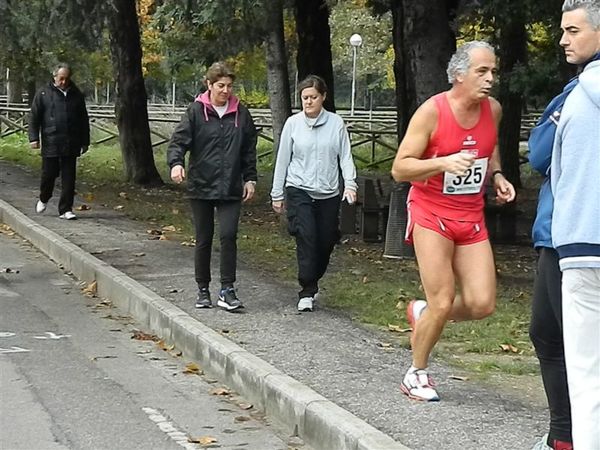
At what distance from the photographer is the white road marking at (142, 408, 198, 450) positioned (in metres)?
6.68

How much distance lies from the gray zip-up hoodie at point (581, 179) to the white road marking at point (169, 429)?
273cm

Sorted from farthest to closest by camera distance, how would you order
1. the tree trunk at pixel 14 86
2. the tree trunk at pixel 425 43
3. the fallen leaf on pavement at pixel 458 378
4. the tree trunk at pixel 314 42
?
the tree trunk at pixel 14 86 → the tree trunk at pixel 314 42 → the tree trunk at pixel 425 43 → the fallen leaf on pavement at pixel 458 378

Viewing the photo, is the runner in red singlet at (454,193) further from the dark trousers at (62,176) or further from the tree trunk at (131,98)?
the tree trunk at (131,98)

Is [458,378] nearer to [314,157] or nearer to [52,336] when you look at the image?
[314,157]

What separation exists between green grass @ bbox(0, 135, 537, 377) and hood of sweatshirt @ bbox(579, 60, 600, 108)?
3.80m

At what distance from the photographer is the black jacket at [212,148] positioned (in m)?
9.85

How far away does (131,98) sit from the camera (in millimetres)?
23812

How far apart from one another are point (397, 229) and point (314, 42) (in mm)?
7264

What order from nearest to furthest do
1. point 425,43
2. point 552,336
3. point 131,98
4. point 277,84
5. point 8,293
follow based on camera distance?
point 552,336 → point 8,293 → point 425,43 → point 277,84 → point 131,98

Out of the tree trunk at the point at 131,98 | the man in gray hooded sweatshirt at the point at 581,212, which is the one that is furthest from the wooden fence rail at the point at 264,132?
the man in gray hooded sweatshirt at the point at 581,212

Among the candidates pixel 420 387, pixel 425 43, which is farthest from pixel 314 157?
pixel 425 43

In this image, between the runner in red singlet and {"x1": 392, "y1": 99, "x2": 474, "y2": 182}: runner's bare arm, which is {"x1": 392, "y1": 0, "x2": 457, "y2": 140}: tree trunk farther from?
{"x1": 392, "y1": 99, "x2": 474, "y2": 182}: runner's bare arm

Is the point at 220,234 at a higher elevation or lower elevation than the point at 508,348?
higher

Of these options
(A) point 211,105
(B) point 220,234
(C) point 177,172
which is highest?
(A) point 211,105
